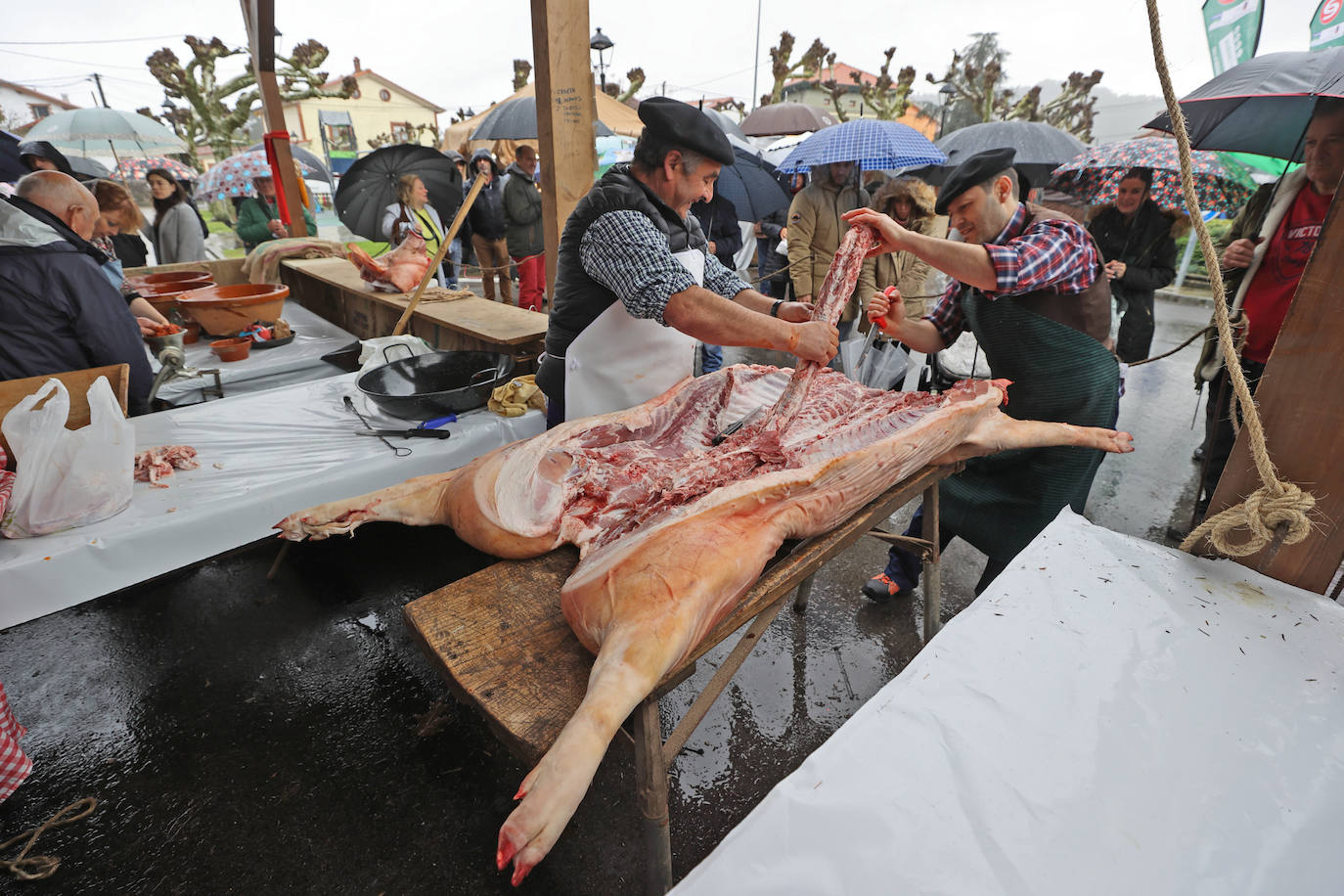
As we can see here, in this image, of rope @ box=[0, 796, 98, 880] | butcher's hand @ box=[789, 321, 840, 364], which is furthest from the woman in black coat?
rope @ box=[0, 796, 98, 880]

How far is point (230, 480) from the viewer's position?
2.56 meters

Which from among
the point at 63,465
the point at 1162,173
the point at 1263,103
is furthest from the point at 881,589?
the point at 1162,173

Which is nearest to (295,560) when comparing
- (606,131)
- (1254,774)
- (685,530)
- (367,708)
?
Answer: (367,708)

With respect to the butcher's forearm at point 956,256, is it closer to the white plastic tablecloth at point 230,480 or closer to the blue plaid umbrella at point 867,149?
the white plastic tablecloth at point 230,480

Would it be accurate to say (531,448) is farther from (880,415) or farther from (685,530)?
(880,415)

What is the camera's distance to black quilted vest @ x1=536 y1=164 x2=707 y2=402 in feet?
7.73

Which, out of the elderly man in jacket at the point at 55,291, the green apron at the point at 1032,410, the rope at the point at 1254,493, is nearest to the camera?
the rope at the point at 1254,493

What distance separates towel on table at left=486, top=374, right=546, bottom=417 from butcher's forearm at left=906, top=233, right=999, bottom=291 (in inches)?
77.8

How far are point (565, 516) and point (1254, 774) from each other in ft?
5.38

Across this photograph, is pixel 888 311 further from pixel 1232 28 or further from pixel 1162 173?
pixel 1232 28

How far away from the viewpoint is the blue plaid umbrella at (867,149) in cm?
576

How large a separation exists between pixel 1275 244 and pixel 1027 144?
4.96 m

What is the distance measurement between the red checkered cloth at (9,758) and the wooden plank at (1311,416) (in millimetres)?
3706

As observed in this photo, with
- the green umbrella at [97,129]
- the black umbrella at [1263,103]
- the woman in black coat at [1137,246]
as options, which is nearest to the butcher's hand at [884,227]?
the black umbrella at [1263,103]
